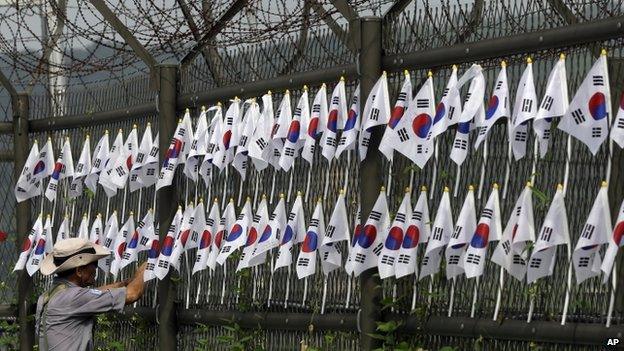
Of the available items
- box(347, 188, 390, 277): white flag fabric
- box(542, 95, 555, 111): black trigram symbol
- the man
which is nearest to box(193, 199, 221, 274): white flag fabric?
the man

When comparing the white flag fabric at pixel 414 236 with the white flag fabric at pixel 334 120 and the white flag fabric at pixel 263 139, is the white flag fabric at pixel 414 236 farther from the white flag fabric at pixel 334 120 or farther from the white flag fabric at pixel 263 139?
the white flag fabric at pixel 263 139

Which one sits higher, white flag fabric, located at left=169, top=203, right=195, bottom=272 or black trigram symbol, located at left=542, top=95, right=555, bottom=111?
black trigram symbol, located at left=542, top=95, right=555, bottom=111

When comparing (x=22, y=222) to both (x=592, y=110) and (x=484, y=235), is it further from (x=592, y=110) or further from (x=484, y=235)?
(x=592, y=110)

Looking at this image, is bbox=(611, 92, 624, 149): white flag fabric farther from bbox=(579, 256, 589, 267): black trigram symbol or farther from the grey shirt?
the grey shirt

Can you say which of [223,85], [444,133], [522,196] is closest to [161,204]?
[223,85]

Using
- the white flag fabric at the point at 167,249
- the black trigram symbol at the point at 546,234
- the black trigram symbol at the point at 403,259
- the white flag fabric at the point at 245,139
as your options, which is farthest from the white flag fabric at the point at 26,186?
the black trigram symbol at the point at 546,234

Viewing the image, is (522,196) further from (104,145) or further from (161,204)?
(104,145)

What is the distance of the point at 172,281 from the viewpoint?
1091cm

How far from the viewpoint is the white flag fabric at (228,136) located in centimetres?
1009

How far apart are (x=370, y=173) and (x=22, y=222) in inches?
211

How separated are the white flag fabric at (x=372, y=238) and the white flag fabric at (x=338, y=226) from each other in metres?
0.31

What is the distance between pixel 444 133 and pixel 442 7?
67 centimetres

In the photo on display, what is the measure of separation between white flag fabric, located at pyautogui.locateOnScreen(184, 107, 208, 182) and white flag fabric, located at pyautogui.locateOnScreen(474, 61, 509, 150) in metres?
3.04

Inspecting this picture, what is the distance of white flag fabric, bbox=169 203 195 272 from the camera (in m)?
10.6
